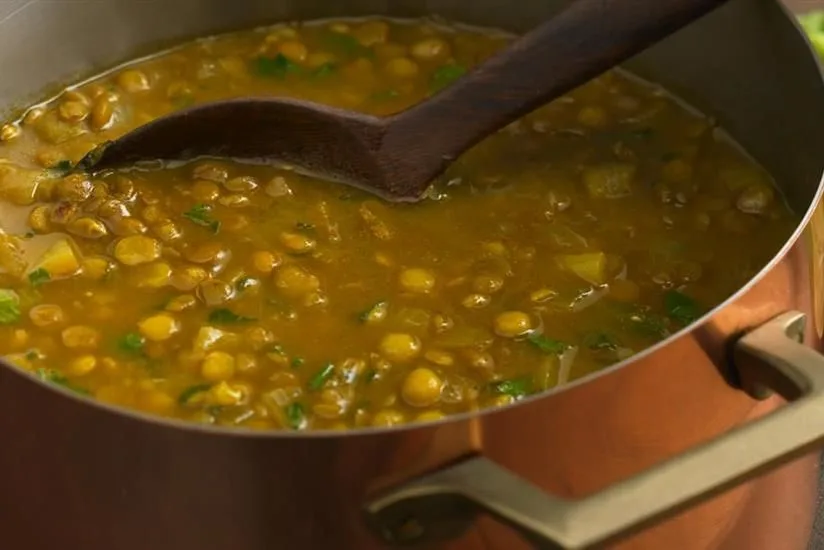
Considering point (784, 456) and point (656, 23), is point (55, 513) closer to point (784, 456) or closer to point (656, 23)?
point (784, 456)

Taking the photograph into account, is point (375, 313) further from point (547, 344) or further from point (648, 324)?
point (648, 324)

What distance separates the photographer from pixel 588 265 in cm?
139

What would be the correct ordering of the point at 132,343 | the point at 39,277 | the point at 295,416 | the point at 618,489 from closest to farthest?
the point at 618,489, the point at 295,416, the point at 132,343, the point at 39,277

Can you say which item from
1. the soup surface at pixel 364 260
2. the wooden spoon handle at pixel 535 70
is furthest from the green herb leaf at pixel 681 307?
the wooden spoon handle at pixel 535 70

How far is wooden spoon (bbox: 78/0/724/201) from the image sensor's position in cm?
141

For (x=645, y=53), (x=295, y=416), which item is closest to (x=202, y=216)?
(x=295, y=416)

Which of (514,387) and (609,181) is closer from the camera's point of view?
(514,387)

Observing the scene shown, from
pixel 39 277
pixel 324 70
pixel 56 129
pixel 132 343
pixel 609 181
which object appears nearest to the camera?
pixel 132 343

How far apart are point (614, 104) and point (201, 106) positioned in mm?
610

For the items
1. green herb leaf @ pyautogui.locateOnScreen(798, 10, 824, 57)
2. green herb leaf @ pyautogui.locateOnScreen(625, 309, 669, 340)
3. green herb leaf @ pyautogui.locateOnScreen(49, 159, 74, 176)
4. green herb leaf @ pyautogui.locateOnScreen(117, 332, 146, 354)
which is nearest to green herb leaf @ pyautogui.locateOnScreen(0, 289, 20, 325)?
green herb leaf @ pyautogui.locateOnScreen(117, 332, 146, 354)

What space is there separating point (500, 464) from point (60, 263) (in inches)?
28.6

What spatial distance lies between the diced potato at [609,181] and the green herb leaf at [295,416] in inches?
20.8

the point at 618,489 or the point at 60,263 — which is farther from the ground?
the point at 618,489

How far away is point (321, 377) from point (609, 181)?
516 millimetres
